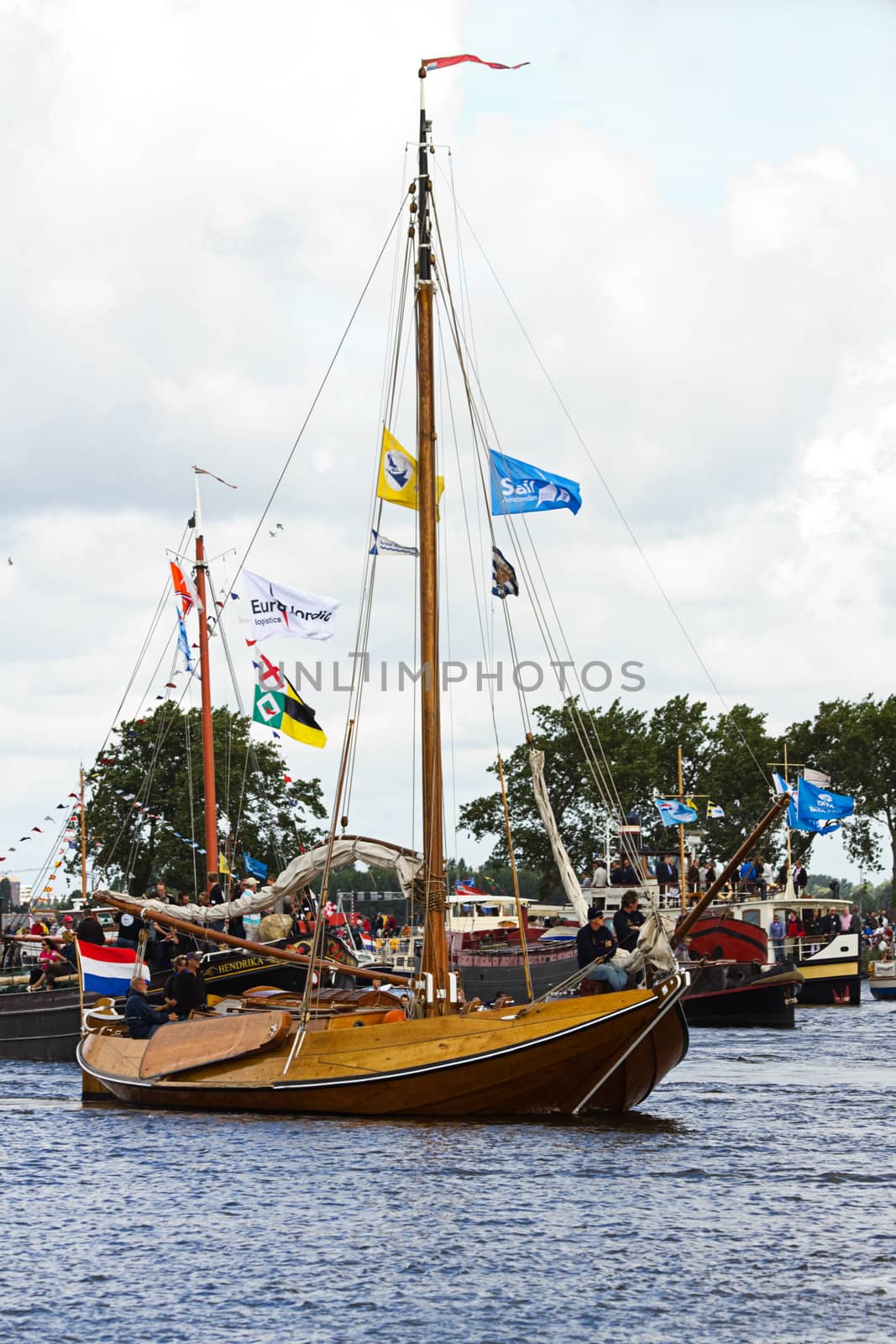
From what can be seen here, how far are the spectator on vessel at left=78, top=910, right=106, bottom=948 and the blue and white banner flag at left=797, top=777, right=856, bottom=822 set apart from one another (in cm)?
1826

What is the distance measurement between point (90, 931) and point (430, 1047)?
12.9 metres

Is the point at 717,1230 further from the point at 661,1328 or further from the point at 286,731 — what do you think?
the point at 286,731

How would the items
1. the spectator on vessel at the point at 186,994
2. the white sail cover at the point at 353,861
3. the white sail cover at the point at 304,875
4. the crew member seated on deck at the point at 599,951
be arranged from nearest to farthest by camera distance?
the crew member seated on deck at the point at 599,951 → the spectator on vessel at the point at 186,994 → the white sail cover at the point at 353,861 → the white sail cover at the point at 304,875

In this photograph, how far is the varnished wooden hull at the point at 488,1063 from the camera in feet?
70.3

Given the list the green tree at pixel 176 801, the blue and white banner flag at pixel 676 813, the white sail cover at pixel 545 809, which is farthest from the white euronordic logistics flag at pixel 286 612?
the green tree at pixel 176 801

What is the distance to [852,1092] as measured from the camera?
90.2 feet

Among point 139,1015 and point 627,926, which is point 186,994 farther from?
point 627,926

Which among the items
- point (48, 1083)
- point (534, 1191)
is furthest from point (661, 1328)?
point (48, 1083)

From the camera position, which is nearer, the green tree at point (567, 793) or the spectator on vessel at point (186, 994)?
the spectator on vessel at point (186, 994)

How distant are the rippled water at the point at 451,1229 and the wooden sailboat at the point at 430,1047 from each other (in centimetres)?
46

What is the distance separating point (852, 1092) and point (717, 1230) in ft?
41.8

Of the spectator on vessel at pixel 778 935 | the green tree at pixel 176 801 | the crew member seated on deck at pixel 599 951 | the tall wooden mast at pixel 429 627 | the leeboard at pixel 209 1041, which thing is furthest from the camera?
the green tree at pixel 176 801

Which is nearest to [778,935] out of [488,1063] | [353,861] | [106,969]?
[353,861]

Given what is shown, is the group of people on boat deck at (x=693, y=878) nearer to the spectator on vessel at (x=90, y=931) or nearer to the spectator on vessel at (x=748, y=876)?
the spectator on vessel at (x=748, y=876)
